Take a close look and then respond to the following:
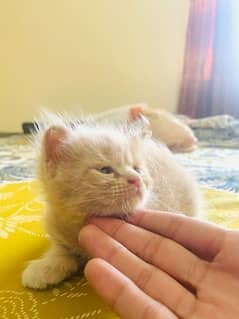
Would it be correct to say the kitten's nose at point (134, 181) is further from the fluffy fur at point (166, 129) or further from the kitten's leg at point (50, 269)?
the fluffy fur at point (166, 129)

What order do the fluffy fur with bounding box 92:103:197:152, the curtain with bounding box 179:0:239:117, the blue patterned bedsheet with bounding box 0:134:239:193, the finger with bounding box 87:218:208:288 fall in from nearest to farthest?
the finger with bounding box 87:218:208:288 → the blue patterned bedsheet with bounding box 0:134:239:193 → the fluffy fur with bounding box 92:103:197:152 → the curtain with bounding box 179:0:239:117

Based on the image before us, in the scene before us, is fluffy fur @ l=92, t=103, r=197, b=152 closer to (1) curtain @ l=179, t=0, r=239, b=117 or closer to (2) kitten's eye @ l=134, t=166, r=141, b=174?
(1) curtain @ l=179, t=0, r=239, b=117

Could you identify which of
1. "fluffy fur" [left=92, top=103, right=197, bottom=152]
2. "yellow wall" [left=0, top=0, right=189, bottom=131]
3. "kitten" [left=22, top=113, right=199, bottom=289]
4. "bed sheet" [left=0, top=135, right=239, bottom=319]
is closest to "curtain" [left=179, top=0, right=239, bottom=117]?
"yellow wall" [left=0, top=0, right=189, bottom=131]

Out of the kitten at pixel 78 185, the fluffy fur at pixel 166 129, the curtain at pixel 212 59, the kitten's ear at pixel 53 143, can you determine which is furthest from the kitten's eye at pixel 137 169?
the curtain at pixel 212 59

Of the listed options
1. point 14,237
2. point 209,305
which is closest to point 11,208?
point 14,237

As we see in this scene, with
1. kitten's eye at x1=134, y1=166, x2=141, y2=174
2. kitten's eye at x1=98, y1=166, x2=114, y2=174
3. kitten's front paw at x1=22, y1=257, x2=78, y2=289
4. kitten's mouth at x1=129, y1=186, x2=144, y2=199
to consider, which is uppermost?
Answer: kitten's eye at x1=98, y1=166, x2=114, y2=174

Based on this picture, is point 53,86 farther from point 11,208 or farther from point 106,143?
point 106,143
